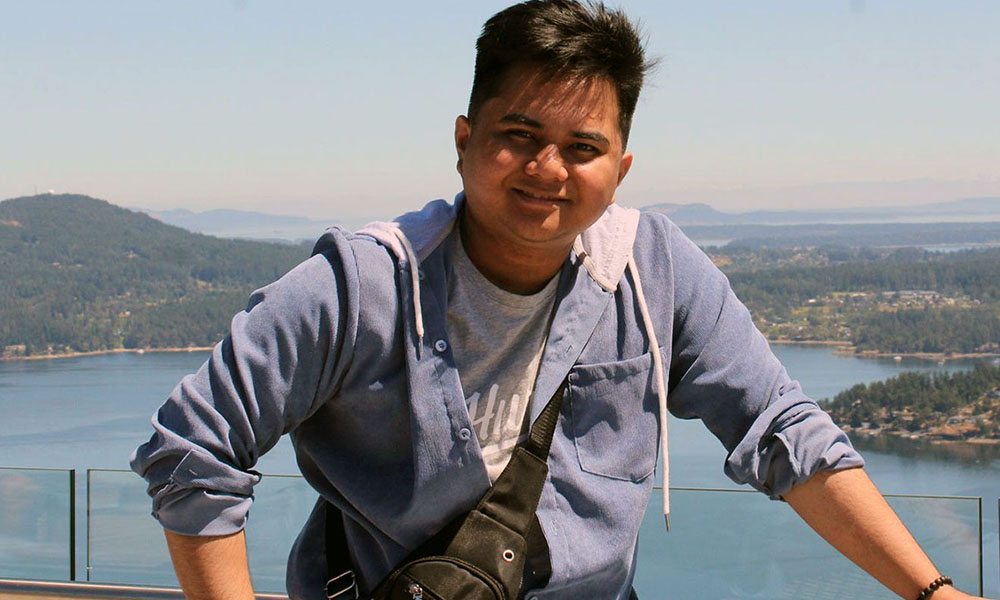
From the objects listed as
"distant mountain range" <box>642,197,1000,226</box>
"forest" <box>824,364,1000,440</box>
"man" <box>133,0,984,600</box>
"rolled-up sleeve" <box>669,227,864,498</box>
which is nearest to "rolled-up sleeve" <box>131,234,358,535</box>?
"man" <box>133,0,984,600</box>

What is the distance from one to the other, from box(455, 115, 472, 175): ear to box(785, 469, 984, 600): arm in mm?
503

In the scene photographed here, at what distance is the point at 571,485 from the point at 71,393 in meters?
34.7

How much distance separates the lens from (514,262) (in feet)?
3.69

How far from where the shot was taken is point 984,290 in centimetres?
3116

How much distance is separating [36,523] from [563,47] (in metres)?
3.78

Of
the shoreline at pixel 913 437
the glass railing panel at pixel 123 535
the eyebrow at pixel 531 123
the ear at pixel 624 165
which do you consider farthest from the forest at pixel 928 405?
the eyebrow at pixel 531 123

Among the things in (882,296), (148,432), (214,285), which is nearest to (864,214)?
(882,296)

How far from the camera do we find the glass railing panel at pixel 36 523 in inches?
160

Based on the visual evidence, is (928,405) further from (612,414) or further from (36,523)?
(612,414)

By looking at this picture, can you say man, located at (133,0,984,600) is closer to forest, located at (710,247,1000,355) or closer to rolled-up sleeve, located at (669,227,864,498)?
rolled-up sleeve, located at (669,227,864,498)

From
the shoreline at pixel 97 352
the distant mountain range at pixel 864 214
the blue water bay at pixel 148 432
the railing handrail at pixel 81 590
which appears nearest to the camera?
the blue water bay at pixel 148 432

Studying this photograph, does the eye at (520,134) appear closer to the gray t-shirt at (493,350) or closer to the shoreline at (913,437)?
the gray t-shirt at (493,350)

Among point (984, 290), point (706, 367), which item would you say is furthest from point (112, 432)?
point (706, 367)

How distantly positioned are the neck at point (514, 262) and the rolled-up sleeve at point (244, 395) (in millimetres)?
154
